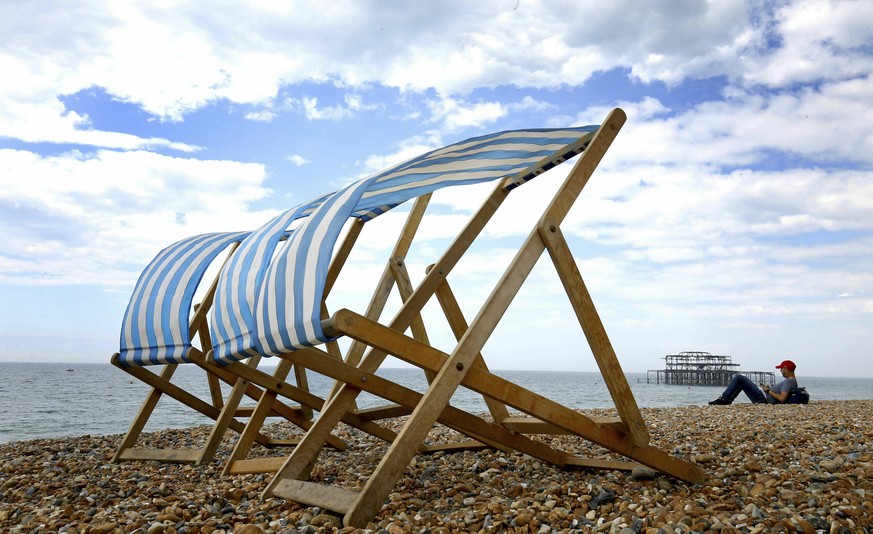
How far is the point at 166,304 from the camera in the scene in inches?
204

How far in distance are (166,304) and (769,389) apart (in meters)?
9.04

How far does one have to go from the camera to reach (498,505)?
10.2 ft

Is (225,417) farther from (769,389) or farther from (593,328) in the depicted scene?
(769,389)

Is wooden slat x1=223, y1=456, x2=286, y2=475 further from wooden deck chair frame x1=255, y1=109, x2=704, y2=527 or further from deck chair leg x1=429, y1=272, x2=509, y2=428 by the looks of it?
deck chair leg x1=429, y1=272, x2=509, y2=428

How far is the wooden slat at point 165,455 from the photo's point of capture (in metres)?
5.31

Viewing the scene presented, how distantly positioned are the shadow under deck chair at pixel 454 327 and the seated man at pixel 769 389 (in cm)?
743

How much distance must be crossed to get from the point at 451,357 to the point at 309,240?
34.1 inches

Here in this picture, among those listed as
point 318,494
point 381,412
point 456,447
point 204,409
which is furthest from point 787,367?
point 318,494

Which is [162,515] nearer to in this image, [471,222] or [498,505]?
[498,505]

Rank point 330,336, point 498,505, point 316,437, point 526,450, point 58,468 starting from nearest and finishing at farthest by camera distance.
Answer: point 330,336 → point 498,505 → point 316,437 → point 526,450 → point 58,468

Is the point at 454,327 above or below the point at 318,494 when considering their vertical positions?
above

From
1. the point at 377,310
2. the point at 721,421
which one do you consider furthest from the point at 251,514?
the point at 721,421

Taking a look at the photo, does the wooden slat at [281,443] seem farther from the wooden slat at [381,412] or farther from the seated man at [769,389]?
the seated man at [769,389]

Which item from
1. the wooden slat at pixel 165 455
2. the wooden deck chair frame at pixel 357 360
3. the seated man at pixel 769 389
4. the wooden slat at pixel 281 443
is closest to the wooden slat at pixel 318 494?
the wooden deck chair frame at pixel 357 360
